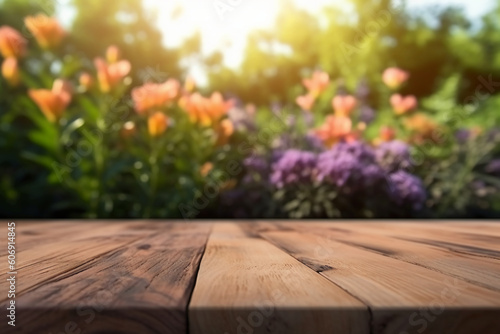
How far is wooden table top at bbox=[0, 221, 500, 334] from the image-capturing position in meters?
0.46

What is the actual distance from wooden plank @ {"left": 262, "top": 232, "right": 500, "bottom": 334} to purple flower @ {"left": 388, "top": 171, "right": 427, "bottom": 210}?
5.57 feet

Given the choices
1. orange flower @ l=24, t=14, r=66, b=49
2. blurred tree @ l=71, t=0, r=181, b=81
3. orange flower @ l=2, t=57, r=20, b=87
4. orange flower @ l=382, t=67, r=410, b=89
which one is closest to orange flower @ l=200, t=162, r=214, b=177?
orange flower @ l=24, t=14, r=66, b=49

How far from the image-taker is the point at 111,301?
487 mm

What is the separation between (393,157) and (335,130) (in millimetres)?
343

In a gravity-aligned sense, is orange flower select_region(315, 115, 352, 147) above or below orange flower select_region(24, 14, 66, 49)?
below

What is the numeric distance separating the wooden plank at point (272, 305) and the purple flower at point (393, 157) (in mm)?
1963

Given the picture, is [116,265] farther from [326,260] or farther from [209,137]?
[209,137]

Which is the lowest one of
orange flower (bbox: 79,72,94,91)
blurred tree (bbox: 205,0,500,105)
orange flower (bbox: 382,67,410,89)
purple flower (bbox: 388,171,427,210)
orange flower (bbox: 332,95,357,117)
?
purple flower (bbox: 388,171,427,210)

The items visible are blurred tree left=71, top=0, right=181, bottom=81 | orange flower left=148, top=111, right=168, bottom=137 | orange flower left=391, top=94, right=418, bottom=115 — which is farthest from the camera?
blurred tree left=71, top=0, right=181, bottom=81

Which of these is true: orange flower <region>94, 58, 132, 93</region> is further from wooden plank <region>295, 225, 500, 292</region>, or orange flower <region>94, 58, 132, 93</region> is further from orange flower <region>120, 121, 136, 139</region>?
wooden plank <region>295, 225, 500, 292</region>

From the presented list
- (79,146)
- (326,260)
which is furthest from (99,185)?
(326,260)

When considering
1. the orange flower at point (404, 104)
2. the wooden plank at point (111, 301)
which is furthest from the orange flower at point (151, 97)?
the wooden plank at point (111, 301)

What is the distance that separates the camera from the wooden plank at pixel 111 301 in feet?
1.51

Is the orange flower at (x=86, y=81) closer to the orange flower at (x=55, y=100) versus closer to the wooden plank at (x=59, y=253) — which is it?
the orange flower at (x=55, y=100)
